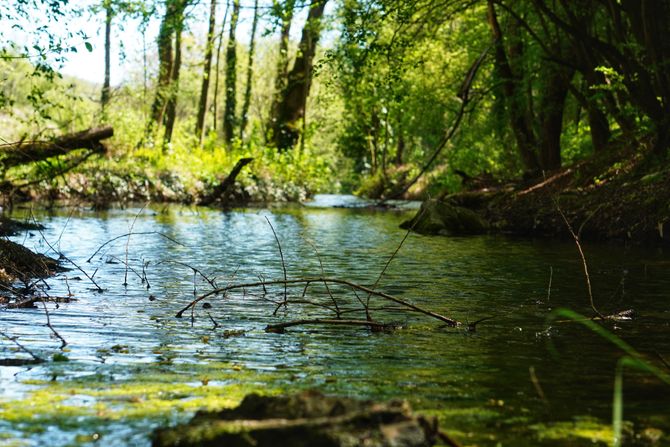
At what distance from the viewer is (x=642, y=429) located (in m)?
4.55

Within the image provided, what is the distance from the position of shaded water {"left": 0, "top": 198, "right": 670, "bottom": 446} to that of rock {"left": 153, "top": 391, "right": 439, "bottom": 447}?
599 mm

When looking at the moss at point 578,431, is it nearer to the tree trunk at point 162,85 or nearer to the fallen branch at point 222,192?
the fallen branch at point 222,192

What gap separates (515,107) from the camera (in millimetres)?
25562

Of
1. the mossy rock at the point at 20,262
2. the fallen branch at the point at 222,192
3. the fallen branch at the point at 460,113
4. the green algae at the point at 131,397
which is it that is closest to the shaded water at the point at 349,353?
the green algae at the point at 131,397

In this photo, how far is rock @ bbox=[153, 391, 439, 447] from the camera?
3510 mm

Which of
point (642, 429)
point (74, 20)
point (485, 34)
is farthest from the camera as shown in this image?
point (485, 34)

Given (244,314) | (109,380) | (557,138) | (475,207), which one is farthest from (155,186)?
(109,380)

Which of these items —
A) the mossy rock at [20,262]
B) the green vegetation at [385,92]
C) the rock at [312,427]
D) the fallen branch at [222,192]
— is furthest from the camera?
the fallen branch at [222,192]

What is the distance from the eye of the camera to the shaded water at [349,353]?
15.3ft

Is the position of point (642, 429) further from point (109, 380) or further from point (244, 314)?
point (244, 314)

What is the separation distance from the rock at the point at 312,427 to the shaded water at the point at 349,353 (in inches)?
23.6

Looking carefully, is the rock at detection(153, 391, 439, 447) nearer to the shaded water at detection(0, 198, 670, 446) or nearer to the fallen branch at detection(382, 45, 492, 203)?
the shaded water at detection(0, 198, 670, 446)

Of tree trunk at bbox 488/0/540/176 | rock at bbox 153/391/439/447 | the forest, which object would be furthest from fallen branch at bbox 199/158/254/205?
rock at bbox 153/391/439/447

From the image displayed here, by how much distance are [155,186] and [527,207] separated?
15.5 meters
